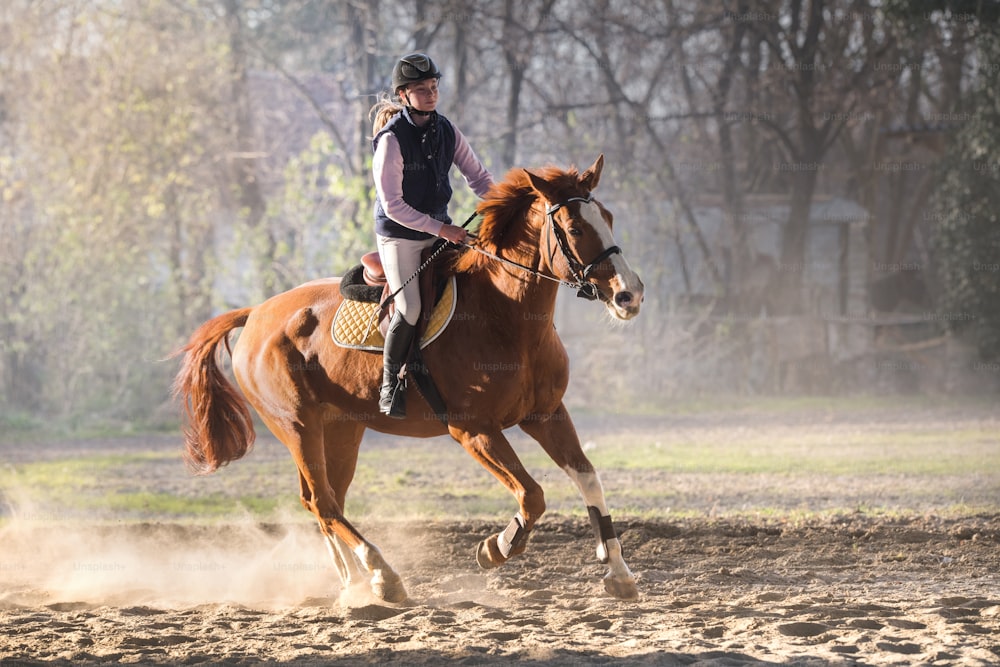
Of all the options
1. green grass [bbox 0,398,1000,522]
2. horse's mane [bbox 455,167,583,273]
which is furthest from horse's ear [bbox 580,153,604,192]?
green grass [bbox 0,398,1000,522]

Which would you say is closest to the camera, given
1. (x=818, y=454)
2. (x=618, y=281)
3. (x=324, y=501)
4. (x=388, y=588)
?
(x=618, y=281)

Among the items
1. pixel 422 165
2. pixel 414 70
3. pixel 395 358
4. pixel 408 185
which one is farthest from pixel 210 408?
pixel 414 70

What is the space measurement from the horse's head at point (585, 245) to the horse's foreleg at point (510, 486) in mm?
862

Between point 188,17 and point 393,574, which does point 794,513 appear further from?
point 188,17

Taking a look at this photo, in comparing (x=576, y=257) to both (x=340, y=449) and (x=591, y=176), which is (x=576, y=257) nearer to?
(x=591, y=176)

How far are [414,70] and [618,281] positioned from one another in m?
1.49

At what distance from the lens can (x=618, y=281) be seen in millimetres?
4879

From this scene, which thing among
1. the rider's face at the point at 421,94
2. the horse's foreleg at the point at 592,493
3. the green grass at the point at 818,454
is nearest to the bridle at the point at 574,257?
the horse's foreleg at the point at 592,493

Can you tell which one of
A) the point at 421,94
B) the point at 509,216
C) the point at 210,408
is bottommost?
the point at 210,408

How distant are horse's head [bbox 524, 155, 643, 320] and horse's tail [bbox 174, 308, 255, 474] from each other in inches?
102

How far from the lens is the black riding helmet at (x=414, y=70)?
17.9ft

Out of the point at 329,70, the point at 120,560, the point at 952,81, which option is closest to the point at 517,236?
the point at 120,560

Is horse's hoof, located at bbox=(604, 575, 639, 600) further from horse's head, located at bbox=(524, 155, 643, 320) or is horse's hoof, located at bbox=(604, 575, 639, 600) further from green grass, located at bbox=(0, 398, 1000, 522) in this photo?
green grass, located at bbox=(0, 398, 1000, 522)

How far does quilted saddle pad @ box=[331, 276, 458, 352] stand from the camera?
562cm
